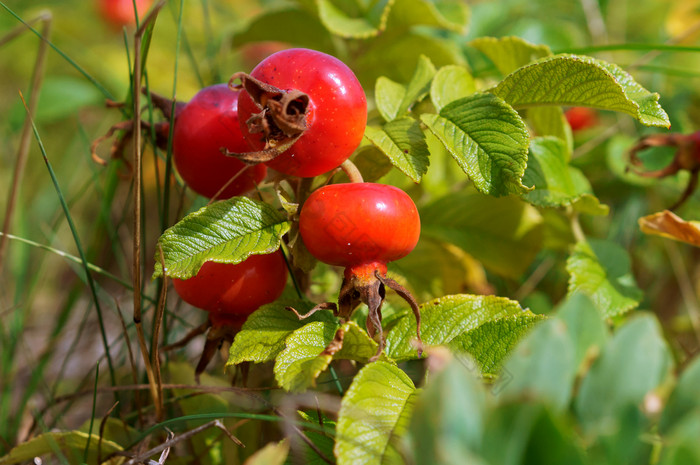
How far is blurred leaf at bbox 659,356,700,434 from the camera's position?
1.46ft

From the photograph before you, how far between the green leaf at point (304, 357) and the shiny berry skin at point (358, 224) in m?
0.09

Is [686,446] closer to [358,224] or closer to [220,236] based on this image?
[358,224]

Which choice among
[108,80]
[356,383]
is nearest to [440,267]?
[356,383]

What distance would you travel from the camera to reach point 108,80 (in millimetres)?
2197

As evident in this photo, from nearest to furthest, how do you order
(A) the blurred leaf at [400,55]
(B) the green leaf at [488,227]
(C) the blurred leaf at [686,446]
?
1. (C) the blurred leaf at [686,446]
2. (B) the green leaf at [488,227]
3. (A) the blurred leaf at [400,55]

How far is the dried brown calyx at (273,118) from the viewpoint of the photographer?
0.70 meters

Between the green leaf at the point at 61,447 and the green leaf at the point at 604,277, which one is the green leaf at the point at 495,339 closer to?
the green leaf at the point at 604,277

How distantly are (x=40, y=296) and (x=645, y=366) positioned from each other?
2.25m

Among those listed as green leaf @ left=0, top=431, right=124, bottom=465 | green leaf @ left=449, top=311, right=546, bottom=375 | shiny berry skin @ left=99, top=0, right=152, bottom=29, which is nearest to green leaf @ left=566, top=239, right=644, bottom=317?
green leaf @ left=449, top=311, right=546, bottom=375

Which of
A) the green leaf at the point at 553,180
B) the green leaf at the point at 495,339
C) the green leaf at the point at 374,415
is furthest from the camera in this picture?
the green leaf at the point at 553,180

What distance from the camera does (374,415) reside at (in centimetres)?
61

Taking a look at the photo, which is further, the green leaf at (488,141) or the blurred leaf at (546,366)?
the green leaf at (488,141)

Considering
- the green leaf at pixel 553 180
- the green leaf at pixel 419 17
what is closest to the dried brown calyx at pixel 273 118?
the green leaf at pixel 553 180

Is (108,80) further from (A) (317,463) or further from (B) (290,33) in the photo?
(A) (317,463)
